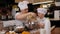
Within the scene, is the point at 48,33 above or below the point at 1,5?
below

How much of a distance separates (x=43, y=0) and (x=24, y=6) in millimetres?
2076

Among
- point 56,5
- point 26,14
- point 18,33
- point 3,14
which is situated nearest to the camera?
point 18,33

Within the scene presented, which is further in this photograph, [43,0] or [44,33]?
[43,0]

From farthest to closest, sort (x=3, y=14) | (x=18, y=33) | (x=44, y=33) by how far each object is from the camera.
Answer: (x=3, y=14)
(x=18, y=33)
(x=44, y=33)

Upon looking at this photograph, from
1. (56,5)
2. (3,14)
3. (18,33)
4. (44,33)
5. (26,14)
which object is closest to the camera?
(44,33)

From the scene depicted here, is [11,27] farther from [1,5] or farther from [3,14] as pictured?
[1,5]

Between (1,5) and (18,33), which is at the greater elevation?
(1,5)

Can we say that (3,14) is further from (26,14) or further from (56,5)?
(26,14)

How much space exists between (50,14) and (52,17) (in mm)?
91

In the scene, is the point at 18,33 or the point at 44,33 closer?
the point at 44,33

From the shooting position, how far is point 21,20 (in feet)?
5.01

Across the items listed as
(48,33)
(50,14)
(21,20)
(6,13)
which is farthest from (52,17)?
(48,33)

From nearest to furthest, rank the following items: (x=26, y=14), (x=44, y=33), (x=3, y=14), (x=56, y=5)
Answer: (x=44, y=33) → (x=26, y=14) → (x=3, y=14) → (x=56, y=5)

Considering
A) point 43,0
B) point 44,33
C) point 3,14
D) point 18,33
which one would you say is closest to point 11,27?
point 18,33
